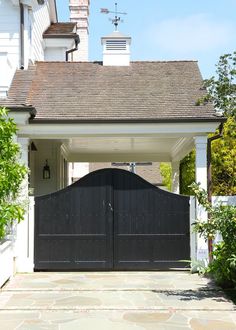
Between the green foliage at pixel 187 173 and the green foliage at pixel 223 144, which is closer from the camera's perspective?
the green foliage at pixel 223 144

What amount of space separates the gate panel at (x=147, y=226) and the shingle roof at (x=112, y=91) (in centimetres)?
169

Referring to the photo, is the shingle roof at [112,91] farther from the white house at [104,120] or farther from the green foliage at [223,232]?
the green foliage at [223,232]

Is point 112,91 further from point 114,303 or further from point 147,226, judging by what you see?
point 114,303

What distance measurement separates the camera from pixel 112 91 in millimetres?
14141

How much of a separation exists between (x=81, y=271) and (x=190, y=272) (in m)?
2.47

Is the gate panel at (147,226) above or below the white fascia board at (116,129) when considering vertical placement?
below

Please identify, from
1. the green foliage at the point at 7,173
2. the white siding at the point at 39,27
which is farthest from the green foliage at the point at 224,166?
the green foliage at the point at 7,173

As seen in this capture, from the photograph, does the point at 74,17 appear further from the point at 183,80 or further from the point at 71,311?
the point at 71,311

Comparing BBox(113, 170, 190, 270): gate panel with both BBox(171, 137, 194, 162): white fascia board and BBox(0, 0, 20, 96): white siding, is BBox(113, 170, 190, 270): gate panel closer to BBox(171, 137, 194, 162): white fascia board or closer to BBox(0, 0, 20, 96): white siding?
BBox(171, 137, 194, 162): white fascia board

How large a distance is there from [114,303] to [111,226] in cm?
381

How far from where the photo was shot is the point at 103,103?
43.7 ft

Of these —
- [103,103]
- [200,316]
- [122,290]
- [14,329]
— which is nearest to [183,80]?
[103,103]

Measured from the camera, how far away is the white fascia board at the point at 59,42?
1882 centimetres

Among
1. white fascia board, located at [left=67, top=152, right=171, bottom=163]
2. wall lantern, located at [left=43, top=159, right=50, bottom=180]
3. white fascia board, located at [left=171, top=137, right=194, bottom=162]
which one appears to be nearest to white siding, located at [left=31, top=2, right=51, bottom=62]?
wall lantern, located at [left=43, top=159, right=50, bottom=180]
